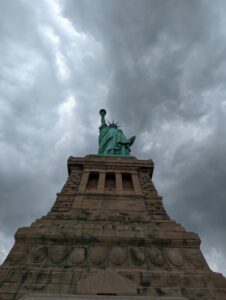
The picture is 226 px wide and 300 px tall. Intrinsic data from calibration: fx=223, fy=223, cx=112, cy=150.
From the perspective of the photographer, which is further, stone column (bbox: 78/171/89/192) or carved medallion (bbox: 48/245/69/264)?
stone column (bbox: 78/171/89/192)

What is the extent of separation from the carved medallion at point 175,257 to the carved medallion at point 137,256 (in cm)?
94

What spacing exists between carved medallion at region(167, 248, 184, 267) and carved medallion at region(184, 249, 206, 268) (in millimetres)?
265

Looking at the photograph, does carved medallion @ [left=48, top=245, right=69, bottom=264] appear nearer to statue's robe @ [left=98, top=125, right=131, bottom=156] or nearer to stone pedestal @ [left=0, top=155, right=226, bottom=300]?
stone pedestal @ [left=0, top=155, right=226, bottom=300]

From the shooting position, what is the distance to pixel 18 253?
7598 mm

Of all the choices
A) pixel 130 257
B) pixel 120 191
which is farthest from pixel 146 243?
pixel 120 191

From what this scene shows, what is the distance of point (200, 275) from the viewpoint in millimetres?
6848

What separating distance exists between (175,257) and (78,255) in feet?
10.8

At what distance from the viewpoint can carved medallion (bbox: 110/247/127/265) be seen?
7395mm

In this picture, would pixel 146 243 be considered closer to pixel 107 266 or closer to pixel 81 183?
pixel 107 266

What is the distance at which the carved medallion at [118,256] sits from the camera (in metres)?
7.39

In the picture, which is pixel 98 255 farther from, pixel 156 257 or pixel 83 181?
pixel 83 181

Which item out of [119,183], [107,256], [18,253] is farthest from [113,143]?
[18,253]

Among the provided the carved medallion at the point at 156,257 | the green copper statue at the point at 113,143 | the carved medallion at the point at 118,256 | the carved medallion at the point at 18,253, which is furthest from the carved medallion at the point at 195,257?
the green copper statue at the point at 113,143

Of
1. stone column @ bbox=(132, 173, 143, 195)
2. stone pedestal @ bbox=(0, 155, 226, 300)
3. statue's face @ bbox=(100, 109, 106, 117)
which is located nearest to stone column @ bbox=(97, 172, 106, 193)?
stone pedestal @ bbox=(0, 155, 226, 300)
